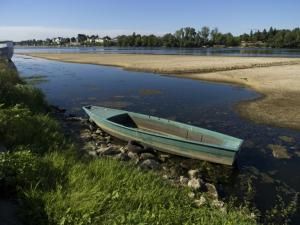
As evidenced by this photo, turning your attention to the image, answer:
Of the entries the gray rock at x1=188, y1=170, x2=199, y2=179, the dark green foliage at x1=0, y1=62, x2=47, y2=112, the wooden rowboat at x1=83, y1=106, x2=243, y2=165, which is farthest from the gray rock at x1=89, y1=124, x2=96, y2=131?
the gray rock at x1=188, y1=170, x2=199, y2=179

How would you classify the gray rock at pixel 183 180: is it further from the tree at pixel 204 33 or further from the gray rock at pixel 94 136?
the tree at pixel 204 33

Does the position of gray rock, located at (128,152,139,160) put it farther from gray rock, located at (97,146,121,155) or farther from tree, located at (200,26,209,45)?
tree, located at (200,26,209,45)

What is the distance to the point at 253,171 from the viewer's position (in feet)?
36.9

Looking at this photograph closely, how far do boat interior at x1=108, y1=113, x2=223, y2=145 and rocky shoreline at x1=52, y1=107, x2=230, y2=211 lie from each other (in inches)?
41.2

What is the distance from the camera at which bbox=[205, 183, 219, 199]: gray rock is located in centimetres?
898

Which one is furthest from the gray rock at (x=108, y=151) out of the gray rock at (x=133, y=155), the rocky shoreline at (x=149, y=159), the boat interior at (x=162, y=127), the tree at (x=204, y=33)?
the tree at (x=204, y=33)

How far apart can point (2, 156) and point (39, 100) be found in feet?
37.6

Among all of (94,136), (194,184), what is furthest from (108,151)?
(194,184)

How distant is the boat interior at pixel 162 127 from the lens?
41.5 ft

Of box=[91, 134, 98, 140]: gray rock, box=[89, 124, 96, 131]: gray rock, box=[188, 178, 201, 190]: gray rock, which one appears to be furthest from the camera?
box=[89, 124, 96, 131]: gray rock

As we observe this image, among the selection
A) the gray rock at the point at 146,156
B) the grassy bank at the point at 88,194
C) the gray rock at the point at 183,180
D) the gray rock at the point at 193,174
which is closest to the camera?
the grassy bank at the point at 88,194

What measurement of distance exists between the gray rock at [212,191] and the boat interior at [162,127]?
8.62 ft

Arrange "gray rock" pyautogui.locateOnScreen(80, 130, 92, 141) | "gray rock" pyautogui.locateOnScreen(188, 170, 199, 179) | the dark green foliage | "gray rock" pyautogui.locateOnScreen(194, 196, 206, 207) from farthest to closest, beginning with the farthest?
"gray rock" pyautogui.locateOnScreen(80, 130, 92, 141), the dark green foliage, "gray rock" pyautogui.locateOnScreen(188, 170, 199, 179), "gray rock" pyautogui.locateOnScreen(194, 196, 206, 207)

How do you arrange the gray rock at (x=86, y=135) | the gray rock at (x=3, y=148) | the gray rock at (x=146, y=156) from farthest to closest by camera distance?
the gray rock at (x=86, y=135), the gray rock at (x=146, y=156), the gray rock at (x=3, y=148)
